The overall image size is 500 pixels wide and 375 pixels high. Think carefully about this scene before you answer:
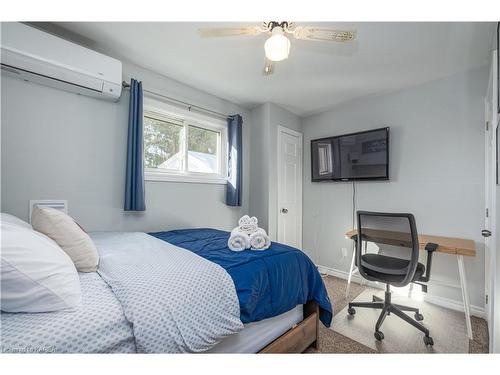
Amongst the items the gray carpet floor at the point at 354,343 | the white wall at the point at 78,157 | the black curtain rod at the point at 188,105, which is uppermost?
the black curtain rod at the point at 188,105

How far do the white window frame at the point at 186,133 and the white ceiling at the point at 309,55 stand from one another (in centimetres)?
34

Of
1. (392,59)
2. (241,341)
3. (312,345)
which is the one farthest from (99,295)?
(392,59)

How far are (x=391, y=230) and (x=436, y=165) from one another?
3.79 feet

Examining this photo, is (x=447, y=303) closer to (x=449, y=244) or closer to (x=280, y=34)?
(x=449, y=244)

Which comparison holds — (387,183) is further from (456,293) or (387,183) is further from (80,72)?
(80,72)

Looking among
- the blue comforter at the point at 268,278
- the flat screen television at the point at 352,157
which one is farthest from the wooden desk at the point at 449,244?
the flat screen television at the point at 352,157

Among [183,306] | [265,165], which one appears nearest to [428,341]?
[183,306]

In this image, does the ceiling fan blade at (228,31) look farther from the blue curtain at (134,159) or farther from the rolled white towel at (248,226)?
the rolled white towel at (248,226)

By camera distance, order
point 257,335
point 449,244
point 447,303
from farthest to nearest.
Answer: point 447,303 < point 449,244 < point 257,335

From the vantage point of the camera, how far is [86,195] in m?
1.91

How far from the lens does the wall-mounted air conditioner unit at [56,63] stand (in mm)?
1468

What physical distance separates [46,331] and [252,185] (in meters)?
2.67

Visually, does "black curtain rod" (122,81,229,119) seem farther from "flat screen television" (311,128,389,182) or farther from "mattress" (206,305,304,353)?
"mattress" (206,305,304,353)

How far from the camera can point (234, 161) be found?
9.62 ft
